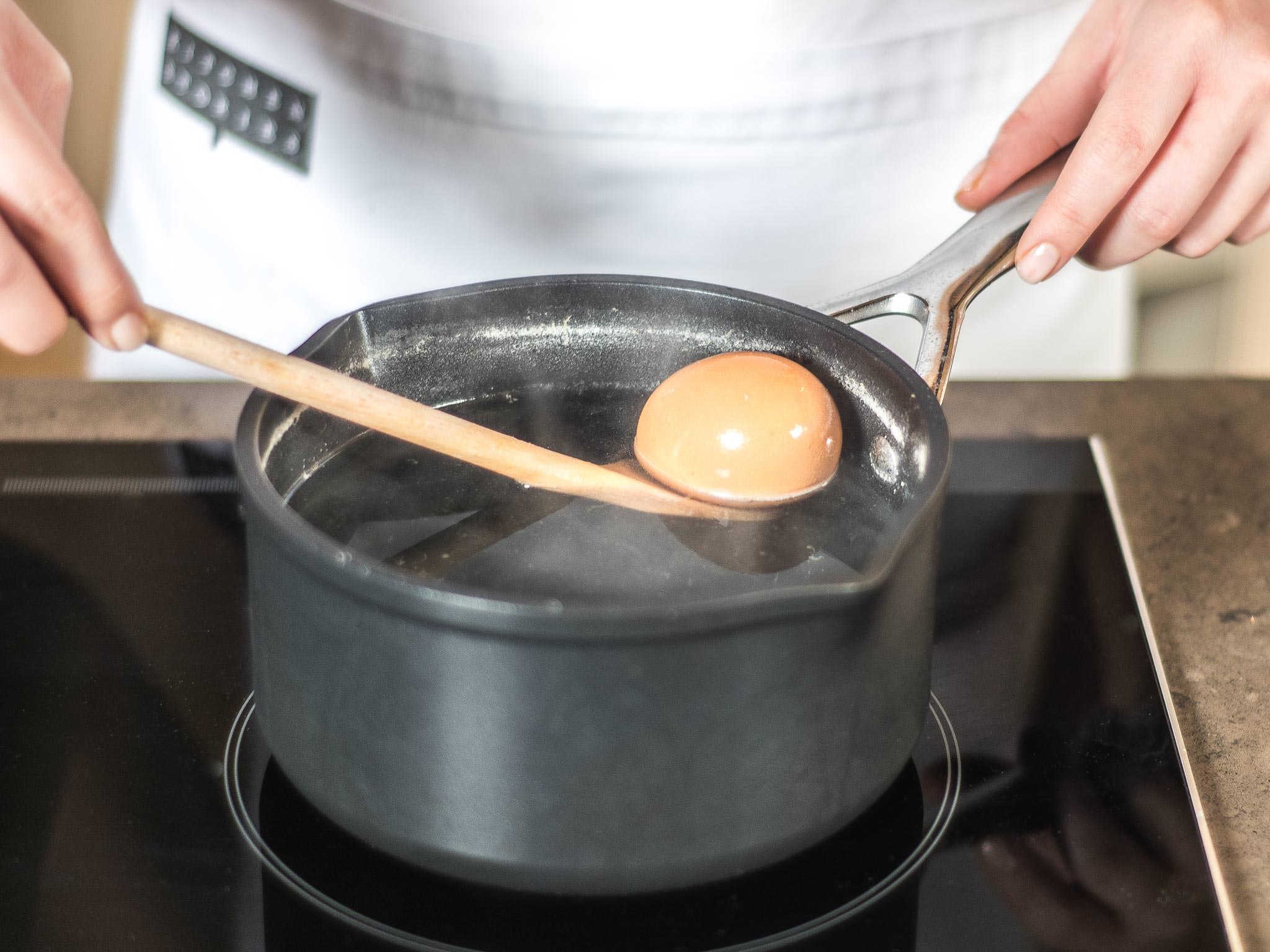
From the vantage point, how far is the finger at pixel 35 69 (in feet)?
1.86

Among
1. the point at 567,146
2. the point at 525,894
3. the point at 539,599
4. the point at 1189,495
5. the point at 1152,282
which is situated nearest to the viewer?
the point at 539,599

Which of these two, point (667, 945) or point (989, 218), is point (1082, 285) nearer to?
point (989, 218)

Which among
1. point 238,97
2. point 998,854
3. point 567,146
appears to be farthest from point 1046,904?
point 238,97

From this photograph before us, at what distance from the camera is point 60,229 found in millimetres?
447

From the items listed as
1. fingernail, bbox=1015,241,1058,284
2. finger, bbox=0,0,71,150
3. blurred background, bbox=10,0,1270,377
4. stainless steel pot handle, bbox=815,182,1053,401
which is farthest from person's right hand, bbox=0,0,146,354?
blurred background, bbox=10,0,1270,377

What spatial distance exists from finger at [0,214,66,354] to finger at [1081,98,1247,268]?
62 centimetres

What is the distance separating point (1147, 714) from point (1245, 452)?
338 mm

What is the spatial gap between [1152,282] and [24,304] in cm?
178

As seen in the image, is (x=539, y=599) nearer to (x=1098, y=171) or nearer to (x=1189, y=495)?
(x=1098, y=171)

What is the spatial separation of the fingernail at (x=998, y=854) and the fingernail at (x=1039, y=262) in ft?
1.06

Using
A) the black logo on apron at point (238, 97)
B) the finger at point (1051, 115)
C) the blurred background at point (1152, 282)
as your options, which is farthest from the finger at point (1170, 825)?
the blurred background at point (1152, 282)

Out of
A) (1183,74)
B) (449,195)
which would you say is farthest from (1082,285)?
(449,195)

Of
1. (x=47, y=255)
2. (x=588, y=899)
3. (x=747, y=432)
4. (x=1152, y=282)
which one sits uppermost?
(x=47, y=255)

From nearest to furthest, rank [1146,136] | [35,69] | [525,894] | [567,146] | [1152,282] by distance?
[525,894] < [35,69] < [1146,136] < [567,146] < [1152,282]
